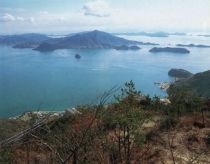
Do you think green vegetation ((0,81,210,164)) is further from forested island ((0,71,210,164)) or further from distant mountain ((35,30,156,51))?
distant mountain ((35,30,156,51))

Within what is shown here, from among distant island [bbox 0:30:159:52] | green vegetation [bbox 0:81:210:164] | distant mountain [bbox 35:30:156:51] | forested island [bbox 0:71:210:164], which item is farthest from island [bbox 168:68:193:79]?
distant mountain [bbox 35:30:156:51]

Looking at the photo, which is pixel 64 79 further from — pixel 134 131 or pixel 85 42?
pixel 85 42

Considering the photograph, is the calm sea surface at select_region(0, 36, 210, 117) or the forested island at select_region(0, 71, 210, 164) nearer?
the forested island at select_region(0, 71, 210, 164)

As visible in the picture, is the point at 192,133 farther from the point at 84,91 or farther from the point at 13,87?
the point at 13,87

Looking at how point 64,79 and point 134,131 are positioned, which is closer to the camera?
point 134,131

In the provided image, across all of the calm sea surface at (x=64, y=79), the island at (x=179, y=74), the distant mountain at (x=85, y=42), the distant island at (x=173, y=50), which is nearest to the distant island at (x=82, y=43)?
the distant mountain at (x=85, y=42)

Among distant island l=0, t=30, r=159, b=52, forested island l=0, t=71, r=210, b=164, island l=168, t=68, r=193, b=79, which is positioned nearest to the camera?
forested island l=0, t=71, r=210, b=164

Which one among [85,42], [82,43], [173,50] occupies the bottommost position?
[82,43]

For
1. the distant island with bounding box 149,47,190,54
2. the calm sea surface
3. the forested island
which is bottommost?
the calm sea surface

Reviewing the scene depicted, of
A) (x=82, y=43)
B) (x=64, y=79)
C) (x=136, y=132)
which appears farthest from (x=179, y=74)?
(x=82, y=43)

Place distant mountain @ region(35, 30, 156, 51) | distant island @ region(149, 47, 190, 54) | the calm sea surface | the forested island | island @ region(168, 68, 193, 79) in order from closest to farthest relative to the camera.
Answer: the forested island < the calm sea surface < island @ region(168, 68, 193, 79) < distant island @ region(149, 47, 190, 54) < distant mountain @ region(35, 30, 156, 51)

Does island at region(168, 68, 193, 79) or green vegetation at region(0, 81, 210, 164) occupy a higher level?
green vegetation at region(0, 81, 210, 164)
